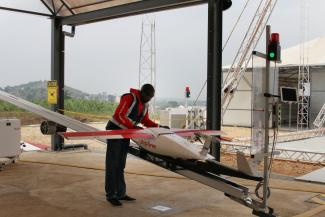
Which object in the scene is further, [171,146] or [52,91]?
[52,91]

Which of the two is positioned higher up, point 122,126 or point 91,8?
point 91,8

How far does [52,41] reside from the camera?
10953mm

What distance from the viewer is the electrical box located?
8.42 metres

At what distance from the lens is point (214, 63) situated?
765cm

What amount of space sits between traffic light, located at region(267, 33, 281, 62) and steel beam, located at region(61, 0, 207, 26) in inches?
141

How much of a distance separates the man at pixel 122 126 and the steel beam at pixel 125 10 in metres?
3.30

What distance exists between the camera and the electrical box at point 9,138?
8.42 m

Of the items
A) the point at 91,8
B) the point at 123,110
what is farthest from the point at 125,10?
the point at 123,110

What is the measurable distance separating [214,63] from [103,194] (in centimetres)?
332

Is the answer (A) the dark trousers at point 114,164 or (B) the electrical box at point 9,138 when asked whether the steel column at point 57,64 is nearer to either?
(B) the electrical box at point 9,138

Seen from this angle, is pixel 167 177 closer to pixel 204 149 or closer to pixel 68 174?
pixel 68 174

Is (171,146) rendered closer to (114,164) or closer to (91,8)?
(114,164)

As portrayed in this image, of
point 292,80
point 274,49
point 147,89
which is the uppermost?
point 292,80

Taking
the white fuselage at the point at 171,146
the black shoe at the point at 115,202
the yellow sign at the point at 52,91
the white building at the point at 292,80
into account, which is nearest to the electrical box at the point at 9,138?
the yellow sign at the point at 52,91
